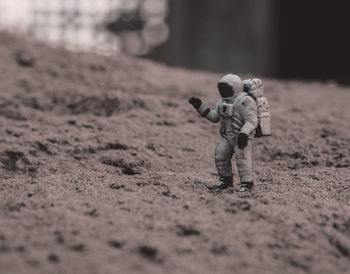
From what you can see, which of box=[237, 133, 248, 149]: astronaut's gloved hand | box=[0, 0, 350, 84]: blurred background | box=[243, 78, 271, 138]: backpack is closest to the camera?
box=[237, 133, 248, 149]: astronaut's gloved hand

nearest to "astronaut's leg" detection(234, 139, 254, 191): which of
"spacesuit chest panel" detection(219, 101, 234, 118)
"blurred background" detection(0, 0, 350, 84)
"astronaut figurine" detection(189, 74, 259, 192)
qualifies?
"astronaut figurine" detection(189, 74, 259, 192)

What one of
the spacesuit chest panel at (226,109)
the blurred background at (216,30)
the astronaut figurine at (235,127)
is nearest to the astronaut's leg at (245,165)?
the astronaut figurine at (235,127)

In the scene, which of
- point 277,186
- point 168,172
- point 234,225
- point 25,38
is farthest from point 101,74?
point 234,225

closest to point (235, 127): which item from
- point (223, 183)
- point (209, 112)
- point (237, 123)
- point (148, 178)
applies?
point (237, 123)

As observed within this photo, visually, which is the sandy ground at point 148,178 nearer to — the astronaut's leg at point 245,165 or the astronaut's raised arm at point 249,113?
the astronaut's leg at point 245,165

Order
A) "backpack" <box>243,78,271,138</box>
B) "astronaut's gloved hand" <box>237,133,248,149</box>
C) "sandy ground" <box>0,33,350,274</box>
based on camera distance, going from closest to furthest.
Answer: "sandy ground" <box>0,33,350,274</box> < "astronaut's gloved hand" <box>237,133,248,149</box> < "backpack" <box>243,78,271,138</box>

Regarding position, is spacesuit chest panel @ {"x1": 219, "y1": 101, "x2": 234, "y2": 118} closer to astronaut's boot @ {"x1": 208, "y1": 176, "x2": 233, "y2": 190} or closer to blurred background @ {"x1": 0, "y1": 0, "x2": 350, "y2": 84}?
astronaut's boot @ {"x1": 208, "y1": 176, "x2": 233, "y2": 190}
